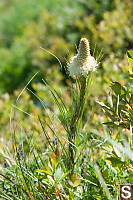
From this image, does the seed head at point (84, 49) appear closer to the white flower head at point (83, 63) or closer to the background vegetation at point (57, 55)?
the white flower head at point (83, 63)

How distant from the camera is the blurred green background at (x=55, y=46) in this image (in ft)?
7.34

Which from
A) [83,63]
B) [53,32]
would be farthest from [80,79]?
[53,32]

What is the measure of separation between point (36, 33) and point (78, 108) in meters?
5.57

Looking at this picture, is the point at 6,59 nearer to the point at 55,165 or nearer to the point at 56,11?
the point at 56,11

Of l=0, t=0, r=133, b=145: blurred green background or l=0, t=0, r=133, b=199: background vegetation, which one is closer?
l=0, t=0, r=133, b=199: background vegetation

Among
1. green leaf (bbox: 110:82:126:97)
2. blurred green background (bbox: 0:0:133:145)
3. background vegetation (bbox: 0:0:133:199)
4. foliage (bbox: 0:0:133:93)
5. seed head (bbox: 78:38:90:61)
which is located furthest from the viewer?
foliage (bbox: 0:0:133:93)

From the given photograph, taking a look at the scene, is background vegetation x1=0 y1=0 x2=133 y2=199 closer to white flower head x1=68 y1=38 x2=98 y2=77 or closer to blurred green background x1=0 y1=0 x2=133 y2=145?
blurred green background x1=0 y1=0 x2=133 y2=145

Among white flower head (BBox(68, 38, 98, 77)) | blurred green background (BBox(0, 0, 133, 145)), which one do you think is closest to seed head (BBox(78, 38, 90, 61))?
white flower head (BBox(68, 38, 98, 77))

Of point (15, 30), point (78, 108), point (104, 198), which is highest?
point (15, 30)

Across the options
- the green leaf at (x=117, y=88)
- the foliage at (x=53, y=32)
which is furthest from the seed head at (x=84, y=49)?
the foliage at (x=53, y=32)

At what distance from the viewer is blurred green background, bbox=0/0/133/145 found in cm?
224

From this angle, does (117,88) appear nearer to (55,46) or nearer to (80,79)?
(80,79)

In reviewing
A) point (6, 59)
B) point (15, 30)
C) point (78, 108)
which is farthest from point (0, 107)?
point (15, 30)

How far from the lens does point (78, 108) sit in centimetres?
93
